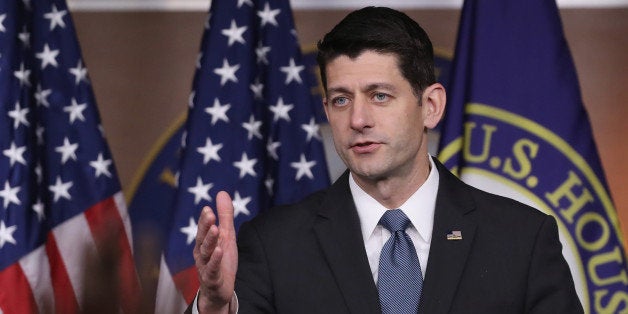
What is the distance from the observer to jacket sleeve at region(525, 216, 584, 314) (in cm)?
194

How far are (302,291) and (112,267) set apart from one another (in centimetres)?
121

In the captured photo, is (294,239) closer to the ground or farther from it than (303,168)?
farther from it

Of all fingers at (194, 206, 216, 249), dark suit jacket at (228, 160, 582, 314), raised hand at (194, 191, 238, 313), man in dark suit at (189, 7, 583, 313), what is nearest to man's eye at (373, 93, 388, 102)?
man in dark suit at (189, 7, 583, 313)

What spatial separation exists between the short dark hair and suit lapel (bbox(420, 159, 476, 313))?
26cm

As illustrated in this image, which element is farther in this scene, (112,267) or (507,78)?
(507,78)

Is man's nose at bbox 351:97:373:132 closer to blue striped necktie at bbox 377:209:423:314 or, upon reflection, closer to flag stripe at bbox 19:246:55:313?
blue striped necktie at bbox 377:209:423:314

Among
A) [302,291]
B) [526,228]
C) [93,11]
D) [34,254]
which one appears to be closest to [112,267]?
[302,291]

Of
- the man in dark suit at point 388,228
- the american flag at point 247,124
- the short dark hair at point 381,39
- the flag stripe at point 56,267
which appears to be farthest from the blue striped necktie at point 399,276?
the flag stripe at point 56,267

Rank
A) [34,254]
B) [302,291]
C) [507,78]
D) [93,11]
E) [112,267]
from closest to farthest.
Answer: [112,267] < [302,291] < [34,254] < [507,78] < [93,11]

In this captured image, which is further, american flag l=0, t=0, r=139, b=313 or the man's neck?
american flag l=0, t=0, r=139, b=313

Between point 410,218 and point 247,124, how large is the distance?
4.43 feet

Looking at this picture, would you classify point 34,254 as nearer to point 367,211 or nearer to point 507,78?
point 367,211

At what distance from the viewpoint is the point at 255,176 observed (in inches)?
131

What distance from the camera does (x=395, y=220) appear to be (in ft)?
6.81
